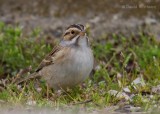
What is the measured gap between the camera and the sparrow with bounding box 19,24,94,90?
7.48m

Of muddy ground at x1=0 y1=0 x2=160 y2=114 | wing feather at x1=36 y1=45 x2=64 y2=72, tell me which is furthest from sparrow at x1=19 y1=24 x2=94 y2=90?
muddy ground at x1=0 y1=0 x2=160 y2=114

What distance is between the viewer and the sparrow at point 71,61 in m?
7.48

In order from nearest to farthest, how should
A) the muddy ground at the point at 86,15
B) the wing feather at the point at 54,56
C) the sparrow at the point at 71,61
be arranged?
the sparrow at the point at 71,61, the wing feather at the point at 54,56, the muddy ground at the point at 86,15

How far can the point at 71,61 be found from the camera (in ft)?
24.6

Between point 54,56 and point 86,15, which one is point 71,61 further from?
point 86,15

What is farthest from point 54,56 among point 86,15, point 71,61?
point 86,15

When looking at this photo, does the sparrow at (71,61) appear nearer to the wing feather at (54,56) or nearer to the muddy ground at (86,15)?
the wing feather at (54,56)

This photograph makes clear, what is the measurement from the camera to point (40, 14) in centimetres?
1117

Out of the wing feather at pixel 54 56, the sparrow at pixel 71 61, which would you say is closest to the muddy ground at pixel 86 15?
the wing feather at pixel 54 56

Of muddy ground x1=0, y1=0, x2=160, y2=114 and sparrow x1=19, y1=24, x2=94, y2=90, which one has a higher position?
muddy ground x1=0, y1=0, x2=160, y2=114

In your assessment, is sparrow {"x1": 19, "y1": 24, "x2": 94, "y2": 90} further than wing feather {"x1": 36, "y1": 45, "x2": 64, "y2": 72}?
No

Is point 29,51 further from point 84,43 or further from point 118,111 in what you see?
point 118,111

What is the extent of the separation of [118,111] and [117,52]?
292 centimetres

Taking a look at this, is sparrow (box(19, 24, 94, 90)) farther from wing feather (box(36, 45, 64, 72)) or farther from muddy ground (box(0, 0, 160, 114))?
muddy ground (box(0, 0, 160, 114))
